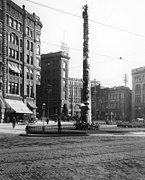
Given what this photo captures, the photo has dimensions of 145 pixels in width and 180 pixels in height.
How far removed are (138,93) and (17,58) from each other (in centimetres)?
5801

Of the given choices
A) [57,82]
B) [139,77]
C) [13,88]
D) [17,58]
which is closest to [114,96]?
[139,77]

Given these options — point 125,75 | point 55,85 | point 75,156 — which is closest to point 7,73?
point 55,85

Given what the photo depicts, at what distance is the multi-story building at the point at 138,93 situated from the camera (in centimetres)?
9462

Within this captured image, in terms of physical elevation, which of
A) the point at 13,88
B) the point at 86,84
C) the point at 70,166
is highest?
the point at 13,88

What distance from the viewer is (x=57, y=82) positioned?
265 feet

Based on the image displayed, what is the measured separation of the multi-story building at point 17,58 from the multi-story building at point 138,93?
48.3m

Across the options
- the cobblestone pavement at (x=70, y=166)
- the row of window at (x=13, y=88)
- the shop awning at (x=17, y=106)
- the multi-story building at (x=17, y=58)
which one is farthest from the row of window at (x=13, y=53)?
the cobblestone pavement at (x=70, y=166)

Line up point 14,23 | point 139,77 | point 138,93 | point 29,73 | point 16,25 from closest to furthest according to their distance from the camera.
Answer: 1. point 14,23
2. point 16,25
3. point 29,73
4. point 139,77
5. point 138,93

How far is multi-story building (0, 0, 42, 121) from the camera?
46750 mm

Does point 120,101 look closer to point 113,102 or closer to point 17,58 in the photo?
point 113,102

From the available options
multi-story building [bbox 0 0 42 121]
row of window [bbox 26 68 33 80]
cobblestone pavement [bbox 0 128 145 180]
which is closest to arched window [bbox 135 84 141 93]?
multi-story building [bbox 0 0 42 121]

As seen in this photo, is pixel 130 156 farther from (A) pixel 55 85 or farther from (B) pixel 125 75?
(B) pixel 125 75

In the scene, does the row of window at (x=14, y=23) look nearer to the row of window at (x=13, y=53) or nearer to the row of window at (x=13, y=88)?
the row of window at (x=13, y=53)

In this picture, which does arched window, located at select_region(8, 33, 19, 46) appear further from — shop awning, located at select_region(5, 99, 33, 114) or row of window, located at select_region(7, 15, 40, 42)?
shop awning, located at select_region(5, 99, 33, 114)
